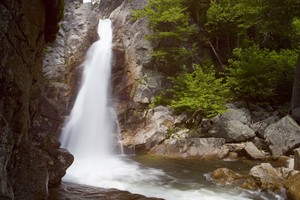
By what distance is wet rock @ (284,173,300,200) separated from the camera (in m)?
8.30

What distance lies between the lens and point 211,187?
33.3ft

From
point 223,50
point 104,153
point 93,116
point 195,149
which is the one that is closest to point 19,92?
point 195,149

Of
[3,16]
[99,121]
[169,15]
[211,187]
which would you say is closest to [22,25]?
[3,16]

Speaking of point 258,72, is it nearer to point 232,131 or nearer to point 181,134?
point 232,131

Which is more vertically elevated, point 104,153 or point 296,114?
point 296,114

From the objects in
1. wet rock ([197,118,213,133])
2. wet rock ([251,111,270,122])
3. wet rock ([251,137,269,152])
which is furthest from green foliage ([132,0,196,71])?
wet rock ([251,137,269,152])

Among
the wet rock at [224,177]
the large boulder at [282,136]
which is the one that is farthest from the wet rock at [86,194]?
the large boulder at [282,136]

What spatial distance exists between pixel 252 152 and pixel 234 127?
190cm

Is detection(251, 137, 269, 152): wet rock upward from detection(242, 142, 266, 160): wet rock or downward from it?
upward

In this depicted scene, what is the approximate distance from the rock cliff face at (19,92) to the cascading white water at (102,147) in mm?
3731

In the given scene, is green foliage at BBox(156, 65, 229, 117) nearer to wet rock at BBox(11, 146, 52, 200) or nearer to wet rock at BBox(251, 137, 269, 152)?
wet rock at BBox(251, 137, 269, 152)

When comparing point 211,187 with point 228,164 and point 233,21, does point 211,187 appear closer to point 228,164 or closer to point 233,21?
point 228,164

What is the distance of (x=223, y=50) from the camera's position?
2392 centimetres

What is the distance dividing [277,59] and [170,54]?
7.21 metres
